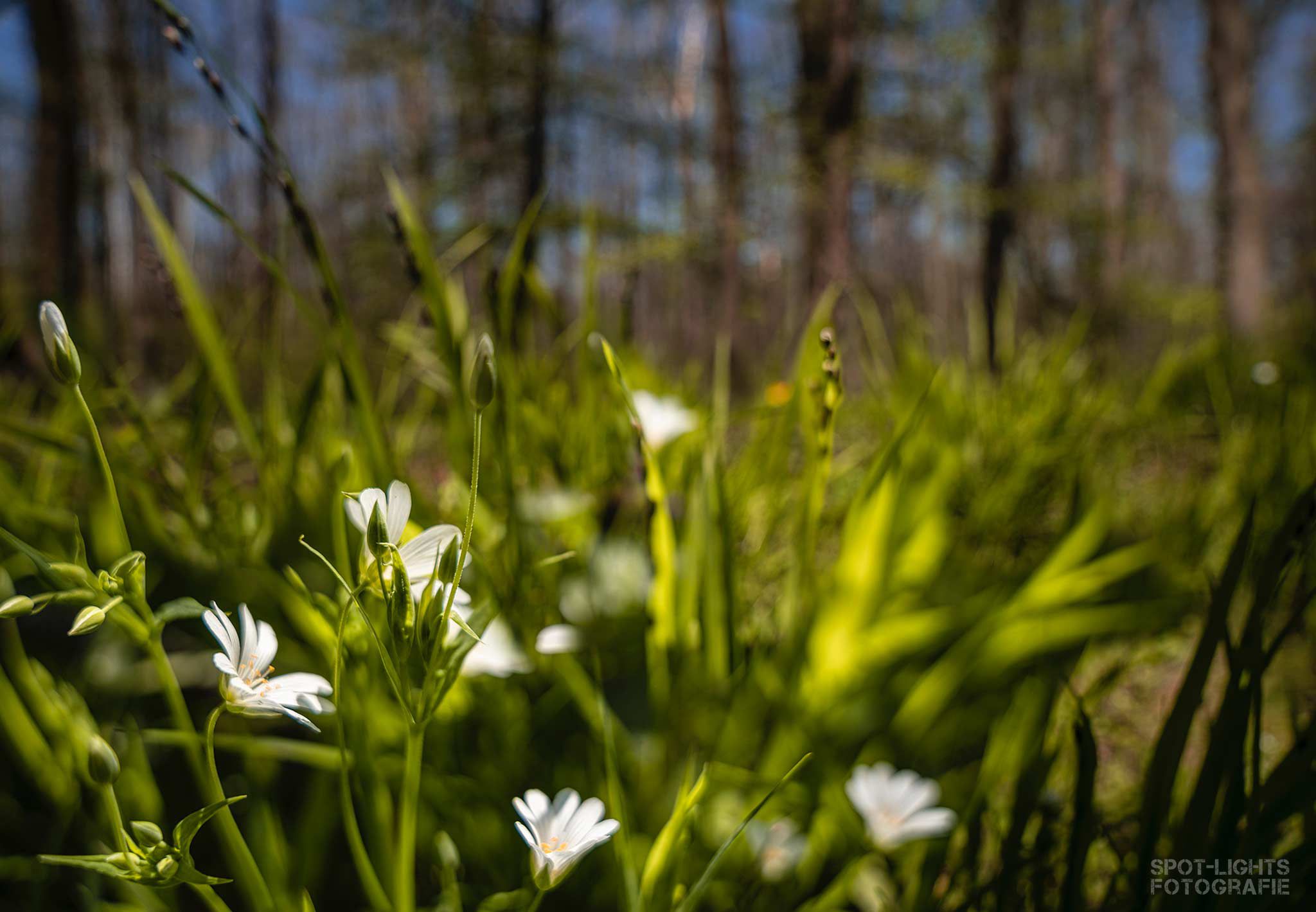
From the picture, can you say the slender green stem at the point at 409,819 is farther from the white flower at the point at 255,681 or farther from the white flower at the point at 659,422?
the white flower at the point at 659,422

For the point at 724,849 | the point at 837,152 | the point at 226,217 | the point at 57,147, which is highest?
the point at 57,147

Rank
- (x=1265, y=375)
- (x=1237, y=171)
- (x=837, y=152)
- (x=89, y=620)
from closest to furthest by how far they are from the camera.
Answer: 1. (x=89, y=620)
2. (x=1265, y=375)
3. (x=837, y=152)
4. (x=1237, y=171)

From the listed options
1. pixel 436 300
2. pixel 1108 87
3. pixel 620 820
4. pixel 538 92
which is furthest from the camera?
pixel 1108 87

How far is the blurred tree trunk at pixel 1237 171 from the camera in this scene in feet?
13.8

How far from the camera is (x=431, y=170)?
412 cm

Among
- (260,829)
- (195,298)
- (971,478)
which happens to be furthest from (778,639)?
(971,478)

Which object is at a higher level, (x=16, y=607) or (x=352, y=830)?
(x=16, y=607)

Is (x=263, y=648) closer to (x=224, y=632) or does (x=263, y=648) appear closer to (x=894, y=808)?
(x=224, y=632)

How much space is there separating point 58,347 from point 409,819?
0.24 metres

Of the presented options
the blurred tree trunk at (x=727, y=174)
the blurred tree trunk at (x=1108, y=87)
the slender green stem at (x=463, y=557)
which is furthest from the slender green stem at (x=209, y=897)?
the blurred tree trunk at (x=1108, y=87)

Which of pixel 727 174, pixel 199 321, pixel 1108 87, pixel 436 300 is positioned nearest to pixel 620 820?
pixel 436 300

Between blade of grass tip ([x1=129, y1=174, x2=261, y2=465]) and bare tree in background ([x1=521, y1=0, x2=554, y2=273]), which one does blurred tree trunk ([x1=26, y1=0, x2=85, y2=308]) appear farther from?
blade of grass tip ([x1=129, y1=174, x2=261, y2=465])

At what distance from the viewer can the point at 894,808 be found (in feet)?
1.76

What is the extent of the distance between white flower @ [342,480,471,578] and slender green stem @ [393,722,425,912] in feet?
0.22
